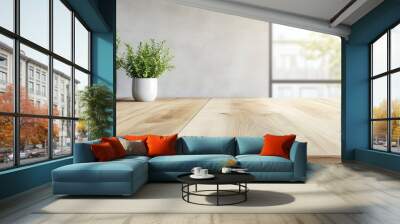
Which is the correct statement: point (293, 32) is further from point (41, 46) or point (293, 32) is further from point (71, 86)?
point (41, 46)

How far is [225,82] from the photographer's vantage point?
13172 mm

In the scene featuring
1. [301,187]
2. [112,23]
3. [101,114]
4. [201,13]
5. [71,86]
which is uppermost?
[201,13]

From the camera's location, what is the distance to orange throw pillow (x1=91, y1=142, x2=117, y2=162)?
562cm

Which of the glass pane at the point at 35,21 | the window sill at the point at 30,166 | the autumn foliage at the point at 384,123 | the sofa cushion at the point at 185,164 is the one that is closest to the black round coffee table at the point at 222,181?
the sofa cushion at the point at 185,164

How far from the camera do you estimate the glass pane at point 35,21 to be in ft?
17.5

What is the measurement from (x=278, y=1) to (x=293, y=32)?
18.5 feet

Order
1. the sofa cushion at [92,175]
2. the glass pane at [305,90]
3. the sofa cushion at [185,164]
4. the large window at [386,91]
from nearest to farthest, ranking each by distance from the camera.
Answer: the sofa cushion at [92,175], the sofa cushion at [185,164], the large window at [386,91], the glass pane at [305,90]

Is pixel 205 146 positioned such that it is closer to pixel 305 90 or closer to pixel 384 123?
pixel 384 123

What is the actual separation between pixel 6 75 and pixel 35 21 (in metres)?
1.16

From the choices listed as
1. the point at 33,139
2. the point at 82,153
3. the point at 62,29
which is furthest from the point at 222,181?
the point at 62,29

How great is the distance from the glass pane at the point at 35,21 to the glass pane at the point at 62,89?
0.52 metres

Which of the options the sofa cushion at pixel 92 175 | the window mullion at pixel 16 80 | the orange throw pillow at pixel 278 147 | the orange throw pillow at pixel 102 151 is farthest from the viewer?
the orange throw pillow at pixel 278 147

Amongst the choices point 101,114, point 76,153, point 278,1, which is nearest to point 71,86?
point 101,114

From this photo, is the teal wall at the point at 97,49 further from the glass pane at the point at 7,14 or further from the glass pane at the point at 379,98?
the glass pane at the point at 379,98
